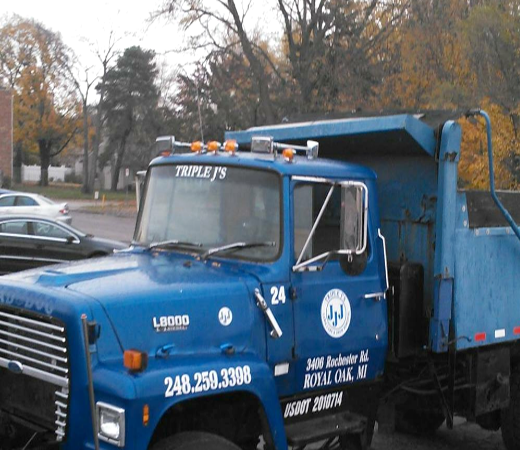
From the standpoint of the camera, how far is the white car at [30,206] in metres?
24.0

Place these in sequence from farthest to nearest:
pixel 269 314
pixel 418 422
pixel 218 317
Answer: pixel 418 422, pixel 269 314, pixel 218 317

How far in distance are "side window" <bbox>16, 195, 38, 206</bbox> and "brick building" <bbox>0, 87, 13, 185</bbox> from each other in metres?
36.9

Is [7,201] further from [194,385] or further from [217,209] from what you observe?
[194,385]

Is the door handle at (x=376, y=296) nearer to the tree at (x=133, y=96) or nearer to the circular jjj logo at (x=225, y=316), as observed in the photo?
the circular jjj logo at (x=225, y=316)

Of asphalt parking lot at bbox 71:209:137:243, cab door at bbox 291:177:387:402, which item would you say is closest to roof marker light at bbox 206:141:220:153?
cab door at bbox 291:177:387:402

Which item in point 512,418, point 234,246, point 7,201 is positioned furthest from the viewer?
point 7,201

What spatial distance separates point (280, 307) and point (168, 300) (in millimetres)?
777

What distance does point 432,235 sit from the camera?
5652mm

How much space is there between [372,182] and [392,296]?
0.83 meters

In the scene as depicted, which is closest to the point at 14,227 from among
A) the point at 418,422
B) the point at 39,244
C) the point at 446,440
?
the point at 39,244

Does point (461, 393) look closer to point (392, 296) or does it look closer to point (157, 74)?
point (392, 296)

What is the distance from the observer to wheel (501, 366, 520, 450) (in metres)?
6.49

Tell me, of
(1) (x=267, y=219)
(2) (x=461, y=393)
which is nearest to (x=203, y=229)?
(1) (x=267, y=219)

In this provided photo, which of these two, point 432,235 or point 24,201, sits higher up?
point 432,235
